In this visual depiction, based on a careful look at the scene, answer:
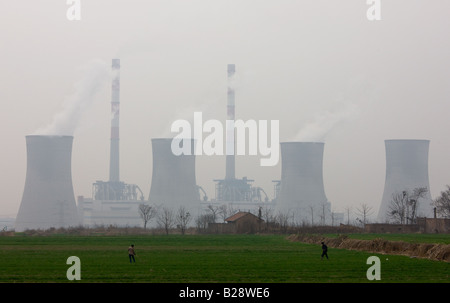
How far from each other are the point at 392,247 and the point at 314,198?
32579 mm

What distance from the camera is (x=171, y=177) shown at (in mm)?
56594

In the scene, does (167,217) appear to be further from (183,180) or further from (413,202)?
(413,202)

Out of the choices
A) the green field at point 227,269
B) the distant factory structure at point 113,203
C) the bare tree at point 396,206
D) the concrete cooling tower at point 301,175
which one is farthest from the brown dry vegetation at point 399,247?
the distant factory structure at point 113,203

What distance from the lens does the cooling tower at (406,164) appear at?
5534cm

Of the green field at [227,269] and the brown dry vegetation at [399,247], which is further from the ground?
the brown dry vegetation at [399,247]

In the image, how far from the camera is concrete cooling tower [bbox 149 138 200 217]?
55844mm

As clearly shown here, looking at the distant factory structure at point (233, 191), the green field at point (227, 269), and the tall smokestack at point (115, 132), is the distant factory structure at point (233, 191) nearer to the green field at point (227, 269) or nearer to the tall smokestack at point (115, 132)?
the tall smokestack at point (115, 132)

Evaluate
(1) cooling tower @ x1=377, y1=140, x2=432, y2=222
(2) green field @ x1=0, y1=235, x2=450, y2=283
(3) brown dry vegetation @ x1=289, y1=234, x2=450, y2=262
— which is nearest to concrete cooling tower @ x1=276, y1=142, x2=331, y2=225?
(1) cooling tower @ x1=377, y1=140, x2=432, y2=222

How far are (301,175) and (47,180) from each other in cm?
1797

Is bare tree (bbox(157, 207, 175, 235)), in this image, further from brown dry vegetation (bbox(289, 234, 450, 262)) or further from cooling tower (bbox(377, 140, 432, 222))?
brown dry vegetation (bbox(289, 234, 450, 262))

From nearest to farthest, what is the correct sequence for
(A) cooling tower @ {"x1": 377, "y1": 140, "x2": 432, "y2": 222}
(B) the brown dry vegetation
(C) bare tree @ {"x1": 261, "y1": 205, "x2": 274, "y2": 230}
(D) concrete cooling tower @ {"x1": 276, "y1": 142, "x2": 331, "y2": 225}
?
(B) the brown dry vegetation, (C) bare tree @ {"x1": 261, "y1": 205, "x2": 274, "y2": 230}, (D) concrete cooling tower @ {"x1": 276, "y1": 142, "x2": 331, "y2": 225}, (A) cooling tower @ {"x1": 377, "y1": 140, "x2": 432, "y2": 222}

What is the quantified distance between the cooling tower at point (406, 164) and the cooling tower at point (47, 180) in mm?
23497

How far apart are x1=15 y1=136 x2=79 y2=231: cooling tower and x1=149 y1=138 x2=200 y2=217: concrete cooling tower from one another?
6.57 meters
